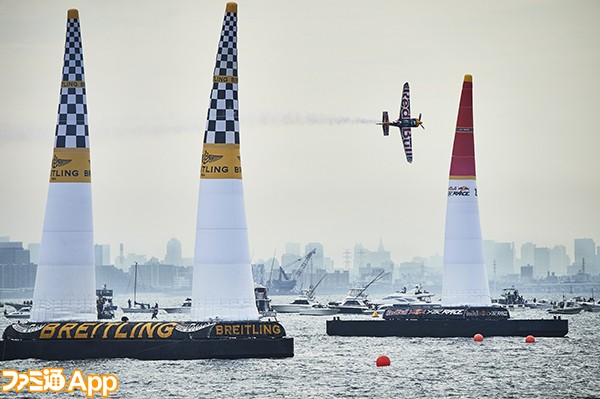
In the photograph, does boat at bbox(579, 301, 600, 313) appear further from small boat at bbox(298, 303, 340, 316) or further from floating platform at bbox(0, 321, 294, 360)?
floating platform at bbox(0, 321, 294, 360)

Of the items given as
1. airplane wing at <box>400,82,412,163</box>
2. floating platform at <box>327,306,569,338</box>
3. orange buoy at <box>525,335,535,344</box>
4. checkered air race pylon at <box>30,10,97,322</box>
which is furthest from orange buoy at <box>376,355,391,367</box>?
airplane wing at <box>400,82,412,163</box>

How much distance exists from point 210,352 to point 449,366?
14935 millimetres

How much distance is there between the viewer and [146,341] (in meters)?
56.7

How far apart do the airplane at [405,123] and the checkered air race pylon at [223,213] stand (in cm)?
2660

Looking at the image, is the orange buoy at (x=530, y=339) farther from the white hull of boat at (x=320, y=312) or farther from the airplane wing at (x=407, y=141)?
the white hull of boat at (x=320, y=312)

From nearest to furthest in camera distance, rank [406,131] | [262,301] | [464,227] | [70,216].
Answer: [70,216] → [464,227] → [406,131] → [262,301]

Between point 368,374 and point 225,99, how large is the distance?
15.2m

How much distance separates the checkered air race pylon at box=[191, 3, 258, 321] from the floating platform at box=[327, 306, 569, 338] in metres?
26.4

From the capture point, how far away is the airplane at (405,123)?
81312 mm

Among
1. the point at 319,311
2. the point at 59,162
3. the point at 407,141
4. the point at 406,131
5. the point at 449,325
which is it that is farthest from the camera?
the point at 319,311

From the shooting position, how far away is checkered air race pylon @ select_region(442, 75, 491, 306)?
76.4 m

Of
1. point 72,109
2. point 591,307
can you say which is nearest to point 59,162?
point 72,109

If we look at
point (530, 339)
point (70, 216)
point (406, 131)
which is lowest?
point (530, 339)

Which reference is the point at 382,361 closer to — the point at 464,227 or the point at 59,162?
the point at 464,227
